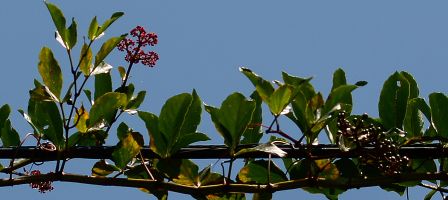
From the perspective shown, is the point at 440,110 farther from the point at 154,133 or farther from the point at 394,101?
the point at 154,133

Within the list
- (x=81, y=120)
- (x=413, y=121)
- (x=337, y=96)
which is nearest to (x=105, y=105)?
(x=81, y=120)

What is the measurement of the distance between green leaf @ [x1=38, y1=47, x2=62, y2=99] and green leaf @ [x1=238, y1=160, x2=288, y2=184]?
639 millimetres

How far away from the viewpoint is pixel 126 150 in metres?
2.58

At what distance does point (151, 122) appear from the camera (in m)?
2.56

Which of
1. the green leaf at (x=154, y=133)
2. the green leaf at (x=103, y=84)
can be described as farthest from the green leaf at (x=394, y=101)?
the green leaf at (x=103, y=84)

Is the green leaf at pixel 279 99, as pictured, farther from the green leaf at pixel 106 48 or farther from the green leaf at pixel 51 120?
the green leaf at pixel 51 120

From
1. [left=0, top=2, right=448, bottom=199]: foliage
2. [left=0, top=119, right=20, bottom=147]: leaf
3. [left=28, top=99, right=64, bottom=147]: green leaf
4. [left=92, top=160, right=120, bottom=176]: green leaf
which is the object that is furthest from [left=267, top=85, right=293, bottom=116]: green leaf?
[left=0, top=119, right=20, bottom=147]: leaf

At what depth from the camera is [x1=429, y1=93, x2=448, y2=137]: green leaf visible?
2572 millimetres

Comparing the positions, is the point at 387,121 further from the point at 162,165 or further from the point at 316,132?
the point at 162,165

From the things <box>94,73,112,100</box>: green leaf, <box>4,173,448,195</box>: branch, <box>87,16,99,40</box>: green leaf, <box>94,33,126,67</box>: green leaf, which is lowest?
<box>4,173,448,195</box>: branch

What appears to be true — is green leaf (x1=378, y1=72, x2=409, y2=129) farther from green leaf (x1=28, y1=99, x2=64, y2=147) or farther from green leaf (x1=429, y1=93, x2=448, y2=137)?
green leaf (x1=28, y1=99, x2=64, y2=147)

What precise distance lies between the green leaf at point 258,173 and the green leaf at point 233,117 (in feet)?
0.52

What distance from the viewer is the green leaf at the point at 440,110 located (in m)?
2.57

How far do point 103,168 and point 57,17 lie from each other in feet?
1.65
